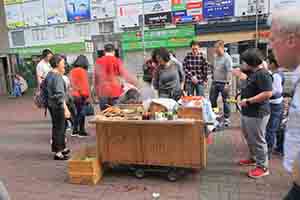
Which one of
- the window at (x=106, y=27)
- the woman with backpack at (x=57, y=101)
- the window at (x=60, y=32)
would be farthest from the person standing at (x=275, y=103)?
the window at (x=60, y=32)

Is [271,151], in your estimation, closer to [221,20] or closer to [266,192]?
[266,192]

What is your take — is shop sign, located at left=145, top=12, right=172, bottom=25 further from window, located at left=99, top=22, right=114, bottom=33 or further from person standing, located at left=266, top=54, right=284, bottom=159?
person standing, located at left=266, top=54, right=284, bottom=159

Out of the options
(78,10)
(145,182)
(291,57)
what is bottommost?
(145,182)

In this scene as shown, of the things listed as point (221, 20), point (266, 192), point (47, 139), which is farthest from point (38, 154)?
point (221, 20)

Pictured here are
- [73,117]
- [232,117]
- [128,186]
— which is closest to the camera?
[128,186]

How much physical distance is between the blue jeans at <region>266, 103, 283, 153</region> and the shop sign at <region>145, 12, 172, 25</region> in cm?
633

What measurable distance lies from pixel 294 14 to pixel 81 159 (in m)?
2.97

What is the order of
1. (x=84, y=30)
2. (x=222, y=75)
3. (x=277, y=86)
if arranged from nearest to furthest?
(x=277, y=86), (x=222, y=75), (x=84, y=30)

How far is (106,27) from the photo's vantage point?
411 inches

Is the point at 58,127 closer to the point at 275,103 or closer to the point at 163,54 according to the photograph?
the point at 163,54

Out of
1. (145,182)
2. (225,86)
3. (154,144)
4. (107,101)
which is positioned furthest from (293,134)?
(225,86)

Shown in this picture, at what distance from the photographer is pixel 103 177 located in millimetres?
3605

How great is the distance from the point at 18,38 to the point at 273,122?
11.3 m

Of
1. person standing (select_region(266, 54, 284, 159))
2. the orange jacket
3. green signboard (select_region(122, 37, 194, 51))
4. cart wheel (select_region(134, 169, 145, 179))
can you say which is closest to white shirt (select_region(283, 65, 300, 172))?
cart wheel (select_region(134, 169, 145, 179))
